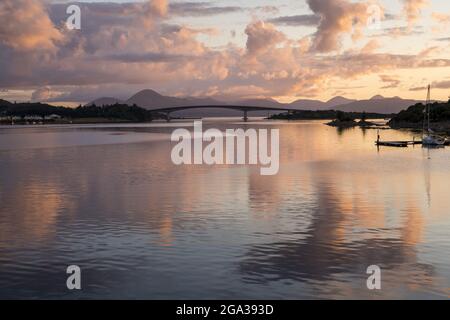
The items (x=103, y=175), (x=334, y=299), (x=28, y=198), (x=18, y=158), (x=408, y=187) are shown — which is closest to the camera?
(x=334, y=299)

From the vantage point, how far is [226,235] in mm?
29797

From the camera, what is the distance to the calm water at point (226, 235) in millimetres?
21531

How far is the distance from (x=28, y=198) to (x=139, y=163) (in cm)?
3044

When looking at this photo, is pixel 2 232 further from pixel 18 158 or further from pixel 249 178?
pixel 18 158

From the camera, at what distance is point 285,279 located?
22016 millimetres

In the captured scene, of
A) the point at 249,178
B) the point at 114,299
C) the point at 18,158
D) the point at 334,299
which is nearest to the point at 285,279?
the point at 334,299

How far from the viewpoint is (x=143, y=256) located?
1005 inches

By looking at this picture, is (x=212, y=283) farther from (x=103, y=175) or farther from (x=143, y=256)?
(x=103, y=175)

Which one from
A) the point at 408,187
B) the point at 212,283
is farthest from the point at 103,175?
the point at 212,283

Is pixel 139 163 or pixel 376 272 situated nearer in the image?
pixel 376 272

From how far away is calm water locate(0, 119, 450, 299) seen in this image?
70.6ft

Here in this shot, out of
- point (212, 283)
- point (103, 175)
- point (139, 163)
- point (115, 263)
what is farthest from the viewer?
point (139, 163)

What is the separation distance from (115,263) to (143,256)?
152cm

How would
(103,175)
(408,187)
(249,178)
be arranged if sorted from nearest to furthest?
(408,187), (249,178), (103,175)
